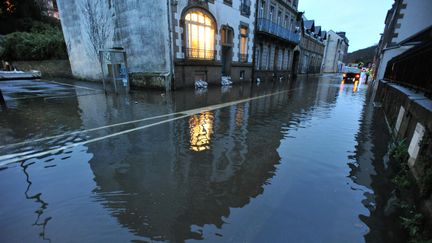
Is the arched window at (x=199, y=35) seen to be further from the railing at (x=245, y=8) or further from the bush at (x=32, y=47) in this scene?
the bush at (x=32, y=47)

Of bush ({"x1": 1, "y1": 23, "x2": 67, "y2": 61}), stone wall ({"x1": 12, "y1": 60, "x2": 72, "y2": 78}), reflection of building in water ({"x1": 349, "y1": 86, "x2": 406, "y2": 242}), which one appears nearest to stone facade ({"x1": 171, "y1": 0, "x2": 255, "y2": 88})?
reflection of building in water ({"x1": 349, "y1": 86, "x2": 406, "y2": 242})

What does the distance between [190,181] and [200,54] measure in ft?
45.6

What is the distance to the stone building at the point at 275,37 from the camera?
21906 mm

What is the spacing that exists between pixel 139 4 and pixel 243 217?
49.4 feet

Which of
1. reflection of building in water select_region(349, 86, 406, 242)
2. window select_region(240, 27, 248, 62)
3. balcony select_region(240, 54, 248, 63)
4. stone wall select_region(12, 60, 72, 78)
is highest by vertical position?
window select_region(240, 27, 248, 62)

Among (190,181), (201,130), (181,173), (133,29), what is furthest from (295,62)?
(190,181)

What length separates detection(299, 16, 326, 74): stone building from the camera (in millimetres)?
38681

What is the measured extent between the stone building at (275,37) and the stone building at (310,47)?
→ 930 centimetres

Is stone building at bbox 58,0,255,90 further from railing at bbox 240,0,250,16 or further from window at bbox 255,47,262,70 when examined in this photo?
window at bbox 255,47,262,70

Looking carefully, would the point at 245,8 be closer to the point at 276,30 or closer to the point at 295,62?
the point at 276,30

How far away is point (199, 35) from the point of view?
15438 millimetres

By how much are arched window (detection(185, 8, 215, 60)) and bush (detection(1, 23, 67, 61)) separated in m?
17.0

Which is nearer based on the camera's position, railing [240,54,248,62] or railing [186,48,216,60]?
railing [186,48,216,60]

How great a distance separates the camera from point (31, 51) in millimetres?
23000
